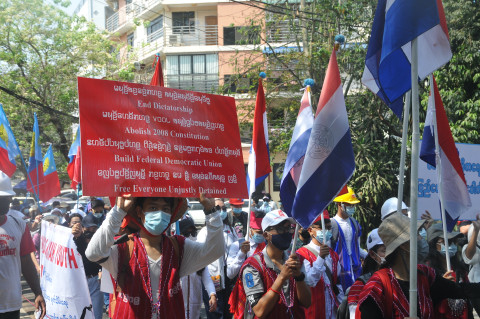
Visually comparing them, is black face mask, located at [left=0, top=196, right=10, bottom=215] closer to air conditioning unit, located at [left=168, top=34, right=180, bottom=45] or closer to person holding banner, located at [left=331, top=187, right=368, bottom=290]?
person holding banner, located at [left=331, top=187, right=368, bottom=290]

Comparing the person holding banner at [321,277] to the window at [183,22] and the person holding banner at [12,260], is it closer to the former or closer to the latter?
the person holding banner at [12,260]

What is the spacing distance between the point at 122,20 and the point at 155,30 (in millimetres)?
4834

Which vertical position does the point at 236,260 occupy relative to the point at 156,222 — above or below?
below

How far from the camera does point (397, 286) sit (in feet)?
12.5

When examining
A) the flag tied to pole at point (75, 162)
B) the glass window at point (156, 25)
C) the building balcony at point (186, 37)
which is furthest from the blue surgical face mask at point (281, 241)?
the glass window at point (156, 25)

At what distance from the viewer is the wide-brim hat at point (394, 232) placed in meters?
3.95

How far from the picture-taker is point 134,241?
4176 mm

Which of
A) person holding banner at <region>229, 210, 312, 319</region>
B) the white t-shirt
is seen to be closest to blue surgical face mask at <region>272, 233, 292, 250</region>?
person holding banner at <region>229, 210, 312, 319</region>

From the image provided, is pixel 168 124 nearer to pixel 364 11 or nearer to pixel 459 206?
pixel 459 206

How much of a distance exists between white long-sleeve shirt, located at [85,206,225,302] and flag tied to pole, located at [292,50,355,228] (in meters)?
0.62

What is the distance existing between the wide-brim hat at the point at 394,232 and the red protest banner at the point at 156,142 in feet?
3.26

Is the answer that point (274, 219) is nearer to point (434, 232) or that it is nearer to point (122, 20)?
point (434, 232)

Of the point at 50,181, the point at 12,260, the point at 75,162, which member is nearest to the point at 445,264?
the point at 12,260

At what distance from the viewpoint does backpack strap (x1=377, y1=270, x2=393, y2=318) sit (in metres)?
3.72
